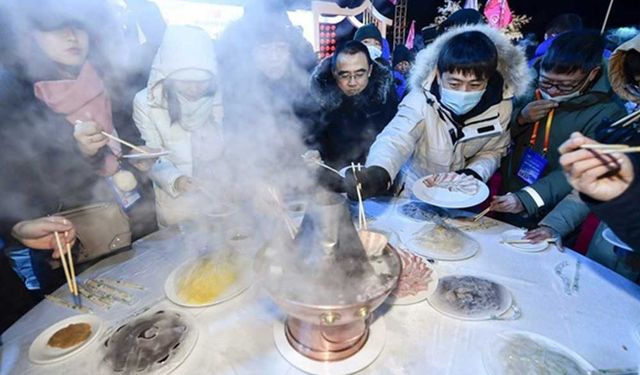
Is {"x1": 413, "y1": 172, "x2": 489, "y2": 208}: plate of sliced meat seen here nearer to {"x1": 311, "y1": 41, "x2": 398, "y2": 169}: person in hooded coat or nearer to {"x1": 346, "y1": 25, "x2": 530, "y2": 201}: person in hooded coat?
{"x1": 346, "y1": 25, "x2": 530, "y2": 201}: person in hooded coat

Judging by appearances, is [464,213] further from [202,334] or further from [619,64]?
[202,334]

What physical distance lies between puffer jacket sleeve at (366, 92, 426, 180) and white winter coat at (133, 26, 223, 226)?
1.58m

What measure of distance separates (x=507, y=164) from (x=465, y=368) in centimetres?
276

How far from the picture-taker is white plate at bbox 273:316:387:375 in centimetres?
122

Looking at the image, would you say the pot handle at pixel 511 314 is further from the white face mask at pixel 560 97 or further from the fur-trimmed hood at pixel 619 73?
the white face mask at pixel 560 97

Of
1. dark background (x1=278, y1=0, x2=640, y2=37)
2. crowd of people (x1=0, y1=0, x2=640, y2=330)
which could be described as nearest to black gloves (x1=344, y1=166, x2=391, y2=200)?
crowd of people (x1=0, y1=0, x2=640, y2=330)

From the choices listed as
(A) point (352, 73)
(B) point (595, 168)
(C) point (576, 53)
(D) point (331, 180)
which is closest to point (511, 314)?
(B) point (595, 168)

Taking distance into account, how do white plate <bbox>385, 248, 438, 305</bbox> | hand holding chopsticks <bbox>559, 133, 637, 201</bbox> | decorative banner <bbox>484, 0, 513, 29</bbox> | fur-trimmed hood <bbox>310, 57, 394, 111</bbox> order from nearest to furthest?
hand holding chopsticks <bbox>559, 133, 637, 201</bbox> < white plate <bbox>385, 248, 438, 305</bbox> < fur-trimmed hood <bbox>310, 57, 394, 111</bbox> < decorative banner <bbox>484, 0, 513, 29</bbox>

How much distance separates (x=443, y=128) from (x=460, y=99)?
12.2 inches

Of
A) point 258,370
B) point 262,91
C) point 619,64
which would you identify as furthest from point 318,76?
point 258,370

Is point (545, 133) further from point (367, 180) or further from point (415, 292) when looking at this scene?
point (415, 292)

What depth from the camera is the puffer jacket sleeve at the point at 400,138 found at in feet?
8.50

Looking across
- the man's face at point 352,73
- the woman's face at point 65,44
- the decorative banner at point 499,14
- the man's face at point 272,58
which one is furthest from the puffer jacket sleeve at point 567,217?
the decorative banner at point 499,14

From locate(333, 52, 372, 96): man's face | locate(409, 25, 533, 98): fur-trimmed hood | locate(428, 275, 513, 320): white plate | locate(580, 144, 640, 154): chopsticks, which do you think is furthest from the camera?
locate(333, 52, 372, 96): man's face
